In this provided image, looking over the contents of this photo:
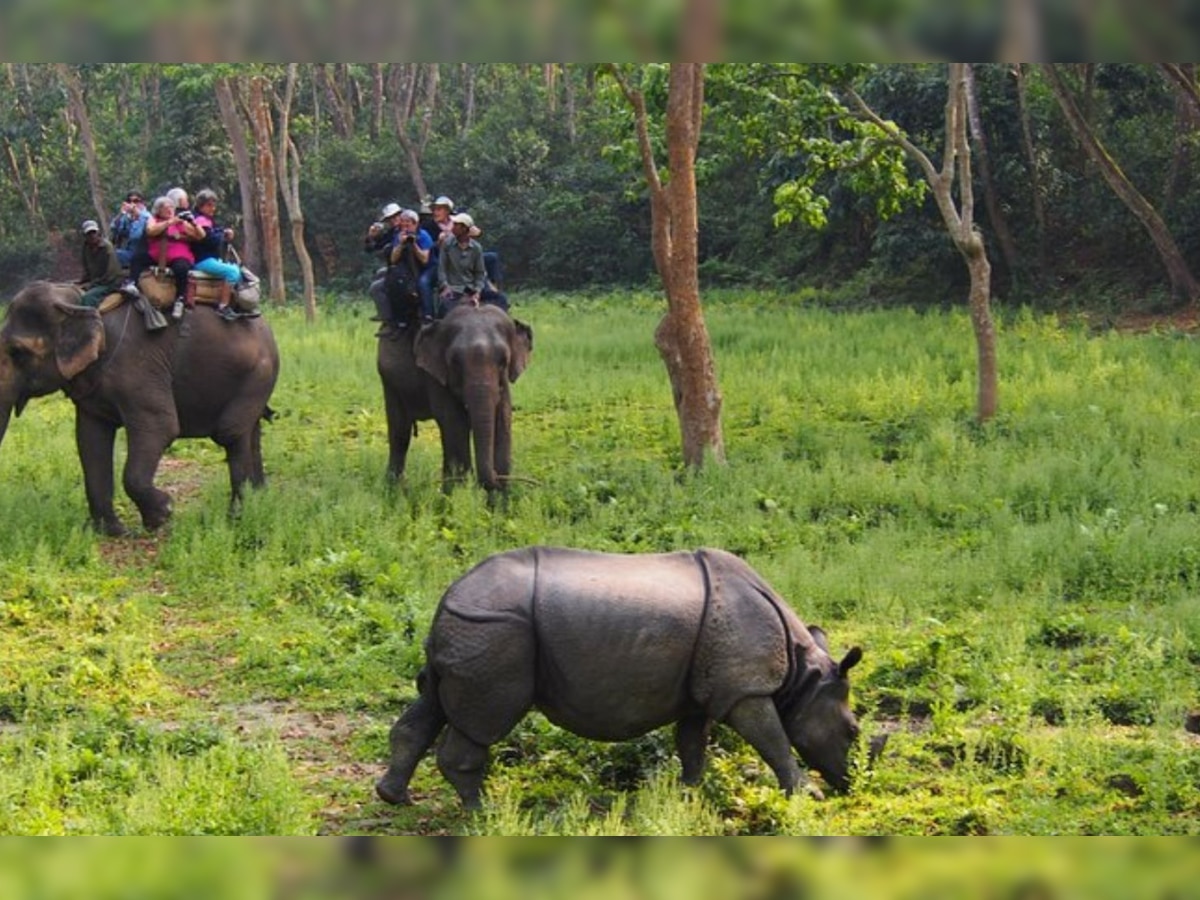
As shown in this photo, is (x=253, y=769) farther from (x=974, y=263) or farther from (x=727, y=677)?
(x=974, y=263)

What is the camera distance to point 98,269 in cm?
1366

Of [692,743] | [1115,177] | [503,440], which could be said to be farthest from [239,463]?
[1115,177]

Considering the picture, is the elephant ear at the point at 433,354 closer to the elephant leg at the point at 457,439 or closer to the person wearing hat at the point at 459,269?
the person wearing hat at the point at 459,269

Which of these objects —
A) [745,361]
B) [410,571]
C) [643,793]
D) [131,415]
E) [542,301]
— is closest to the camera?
[643,793]

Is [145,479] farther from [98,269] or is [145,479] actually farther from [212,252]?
[212,252]

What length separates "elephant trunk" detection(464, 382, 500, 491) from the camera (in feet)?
45.7

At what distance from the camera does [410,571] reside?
11242 mm

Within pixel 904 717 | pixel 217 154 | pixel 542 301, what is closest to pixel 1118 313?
pixel 542 301

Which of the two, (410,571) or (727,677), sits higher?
(727,677)

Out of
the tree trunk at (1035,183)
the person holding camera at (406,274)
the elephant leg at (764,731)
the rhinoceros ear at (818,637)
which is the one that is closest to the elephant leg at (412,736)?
the elephant leg at (764,731)

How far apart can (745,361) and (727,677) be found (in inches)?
563

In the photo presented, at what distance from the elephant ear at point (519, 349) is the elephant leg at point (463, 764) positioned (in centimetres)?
800

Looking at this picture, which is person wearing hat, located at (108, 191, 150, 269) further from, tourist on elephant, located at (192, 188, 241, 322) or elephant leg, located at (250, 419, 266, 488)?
elephant leg, located at (250, 419, 266, 488)

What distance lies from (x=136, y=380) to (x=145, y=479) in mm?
752
